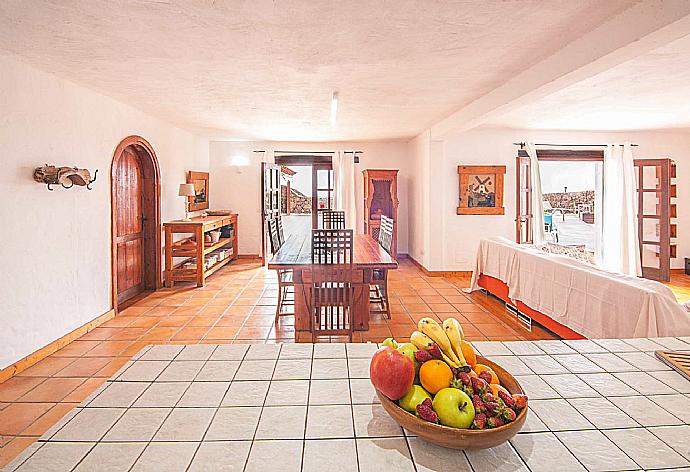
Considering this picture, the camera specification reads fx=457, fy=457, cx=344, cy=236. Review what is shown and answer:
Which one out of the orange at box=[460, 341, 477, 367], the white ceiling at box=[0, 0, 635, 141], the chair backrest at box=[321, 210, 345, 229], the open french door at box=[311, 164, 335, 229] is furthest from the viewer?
the open french door at box=[311, 164, 335, 229]

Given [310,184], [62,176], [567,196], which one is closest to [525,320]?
[62,176]

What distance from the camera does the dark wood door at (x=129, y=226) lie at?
18.0 feet

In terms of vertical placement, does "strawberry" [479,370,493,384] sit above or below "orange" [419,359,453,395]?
below

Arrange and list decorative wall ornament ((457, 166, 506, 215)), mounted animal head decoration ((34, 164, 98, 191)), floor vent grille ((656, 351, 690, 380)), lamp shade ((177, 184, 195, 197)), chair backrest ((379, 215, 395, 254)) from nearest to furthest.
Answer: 1. floor vent grille ((656, 351, 690, 380))
2. mounted animal head decoration ((34, 164, 98, 191))
3. chair backrest ((379, 215, 395, 254))
4. lamp shade ((177, 184, 195, 197))
5. decorative wall ornament ((457, 166, 506, 215))

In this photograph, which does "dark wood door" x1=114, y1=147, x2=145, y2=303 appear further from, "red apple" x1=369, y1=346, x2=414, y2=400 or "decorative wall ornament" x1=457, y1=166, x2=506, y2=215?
"red apple" x1=369, y1=346, x2=414, y2=400

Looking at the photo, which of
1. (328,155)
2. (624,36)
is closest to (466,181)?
(328,155)

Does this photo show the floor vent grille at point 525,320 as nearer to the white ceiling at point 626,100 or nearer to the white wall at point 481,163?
the white ceiling at point 626,100

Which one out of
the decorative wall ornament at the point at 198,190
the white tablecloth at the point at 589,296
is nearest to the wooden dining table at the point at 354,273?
the white tablecloth at the point at 589,296

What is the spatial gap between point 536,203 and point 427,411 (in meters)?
7.07

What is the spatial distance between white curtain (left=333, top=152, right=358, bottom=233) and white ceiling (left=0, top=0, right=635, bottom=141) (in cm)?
363

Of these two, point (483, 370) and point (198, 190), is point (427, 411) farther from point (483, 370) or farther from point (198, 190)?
Answer: point (198, 190)

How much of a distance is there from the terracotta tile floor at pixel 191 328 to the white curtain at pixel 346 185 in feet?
6.55

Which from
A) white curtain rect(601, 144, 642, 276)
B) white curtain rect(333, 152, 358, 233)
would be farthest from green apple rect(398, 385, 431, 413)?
white curtain rect(333, 152, 358, 233)

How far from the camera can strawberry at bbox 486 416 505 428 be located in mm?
879
